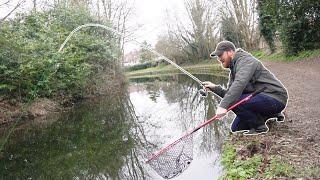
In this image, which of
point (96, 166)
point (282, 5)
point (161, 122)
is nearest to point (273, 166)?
point (96, 166)

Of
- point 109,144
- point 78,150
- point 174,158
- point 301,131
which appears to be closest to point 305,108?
point 301,131

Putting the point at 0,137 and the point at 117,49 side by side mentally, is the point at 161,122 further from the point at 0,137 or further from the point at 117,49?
the point at 117,49

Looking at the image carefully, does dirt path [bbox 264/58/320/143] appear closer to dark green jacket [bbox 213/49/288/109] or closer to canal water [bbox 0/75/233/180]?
dark green jacket [bbox 213/49/288/109]

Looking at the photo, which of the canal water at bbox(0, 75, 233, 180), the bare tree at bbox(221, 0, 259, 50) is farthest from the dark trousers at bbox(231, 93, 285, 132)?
the bare tree at bbox(221, 0, 259, 50)

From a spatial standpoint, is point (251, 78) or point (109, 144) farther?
point (109, 144)

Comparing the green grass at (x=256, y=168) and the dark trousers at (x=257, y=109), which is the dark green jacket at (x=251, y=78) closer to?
the dark trousers at (x=257, y=109)

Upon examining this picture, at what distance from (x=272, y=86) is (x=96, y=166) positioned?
13.9ft

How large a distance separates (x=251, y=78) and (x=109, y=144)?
5.26m

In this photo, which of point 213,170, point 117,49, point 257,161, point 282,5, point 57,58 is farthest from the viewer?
point 117,49

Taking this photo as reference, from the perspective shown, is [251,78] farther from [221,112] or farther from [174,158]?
[174,158]

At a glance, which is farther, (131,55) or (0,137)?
(131,55)

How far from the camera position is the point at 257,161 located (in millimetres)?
5258

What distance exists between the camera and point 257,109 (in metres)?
5.95

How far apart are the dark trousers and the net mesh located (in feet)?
3.22
